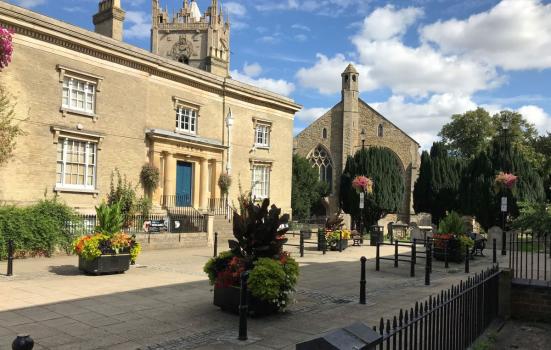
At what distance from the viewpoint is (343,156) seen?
48.6 metres

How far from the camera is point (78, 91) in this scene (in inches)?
755

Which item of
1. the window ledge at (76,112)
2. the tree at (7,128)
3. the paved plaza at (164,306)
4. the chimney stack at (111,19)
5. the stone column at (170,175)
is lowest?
the paved plaza at (164,306)

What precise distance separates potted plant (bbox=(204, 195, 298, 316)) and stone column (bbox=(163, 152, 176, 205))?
1495cm

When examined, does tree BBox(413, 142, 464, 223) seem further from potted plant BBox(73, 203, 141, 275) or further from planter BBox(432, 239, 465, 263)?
potted plant BBox(73, 203, 141, 275)

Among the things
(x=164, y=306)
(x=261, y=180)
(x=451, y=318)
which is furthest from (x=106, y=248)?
(x=261, y=180)

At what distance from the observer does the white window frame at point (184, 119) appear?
23.7 m

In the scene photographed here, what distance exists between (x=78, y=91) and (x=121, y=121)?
87.1 inches

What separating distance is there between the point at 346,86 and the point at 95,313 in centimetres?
4461

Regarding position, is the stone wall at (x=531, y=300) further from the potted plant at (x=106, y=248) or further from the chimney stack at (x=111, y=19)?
the chimney stack at (x=111, y=19)

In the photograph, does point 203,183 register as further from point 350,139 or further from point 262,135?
point 350,139

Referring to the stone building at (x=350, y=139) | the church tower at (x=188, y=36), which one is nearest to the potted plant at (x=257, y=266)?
the stone building at (x=350, y=139)

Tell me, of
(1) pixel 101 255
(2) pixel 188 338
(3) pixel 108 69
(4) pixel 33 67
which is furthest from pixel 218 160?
(2) pixel 188 338

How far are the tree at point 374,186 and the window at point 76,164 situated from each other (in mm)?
19999

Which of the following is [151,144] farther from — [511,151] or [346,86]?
[346,86]
